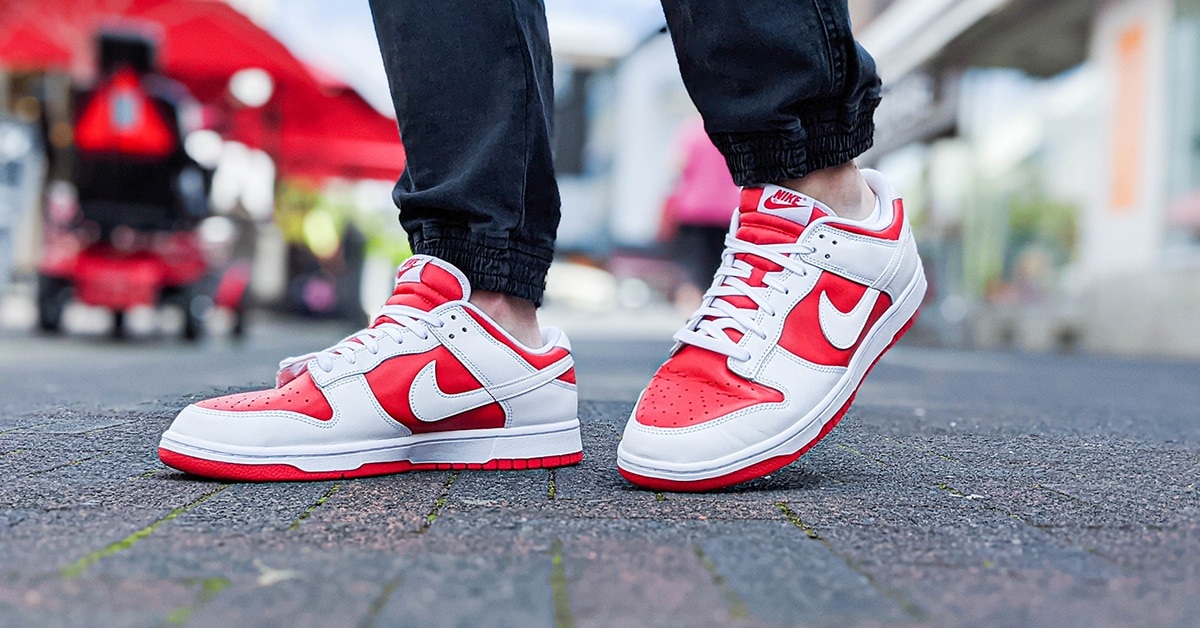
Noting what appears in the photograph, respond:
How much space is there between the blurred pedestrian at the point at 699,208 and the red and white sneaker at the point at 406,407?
3.30m

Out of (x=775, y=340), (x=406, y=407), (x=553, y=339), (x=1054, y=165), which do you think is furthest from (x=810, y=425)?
(x=1054, y=165)

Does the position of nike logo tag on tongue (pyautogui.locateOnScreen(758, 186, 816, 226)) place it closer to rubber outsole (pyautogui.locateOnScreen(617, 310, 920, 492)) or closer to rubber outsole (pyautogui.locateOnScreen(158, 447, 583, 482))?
rubber outsole (pyautogui.locateOnScreen(617, 310, 920, 492))

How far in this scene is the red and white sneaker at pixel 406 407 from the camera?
1.25m

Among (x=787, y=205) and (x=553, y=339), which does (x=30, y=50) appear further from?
(x=787, y=205)

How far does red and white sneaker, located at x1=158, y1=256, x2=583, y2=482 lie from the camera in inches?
49.1

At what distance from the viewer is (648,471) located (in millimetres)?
1188


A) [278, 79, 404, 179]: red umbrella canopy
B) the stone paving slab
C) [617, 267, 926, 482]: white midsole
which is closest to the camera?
the stone paving slab

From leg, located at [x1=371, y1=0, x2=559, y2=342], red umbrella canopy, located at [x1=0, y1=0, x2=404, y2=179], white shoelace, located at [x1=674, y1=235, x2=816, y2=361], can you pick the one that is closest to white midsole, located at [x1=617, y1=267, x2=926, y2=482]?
white shoelace, located at [x1=674, y1=235, x2=816, y2=361]

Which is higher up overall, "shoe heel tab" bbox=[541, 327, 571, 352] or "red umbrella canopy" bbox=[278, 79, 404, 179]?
"red umbrella canopy" bbox=[278, 79, 404, 179]

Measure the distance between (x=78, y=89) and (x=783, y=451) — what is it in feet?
17.5

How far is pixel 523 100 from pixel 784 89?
33 cm

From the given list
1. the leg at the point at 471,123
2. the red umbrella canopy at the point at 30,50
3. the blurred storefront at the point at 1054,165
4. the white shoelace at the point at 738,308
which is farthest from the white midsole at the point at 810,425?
the red umbrella canopy at the point at 30,50

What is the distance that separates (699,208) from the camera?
495 cm

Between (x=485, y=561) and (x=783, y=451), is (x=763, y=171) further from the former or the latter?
(x=485, y=561)
